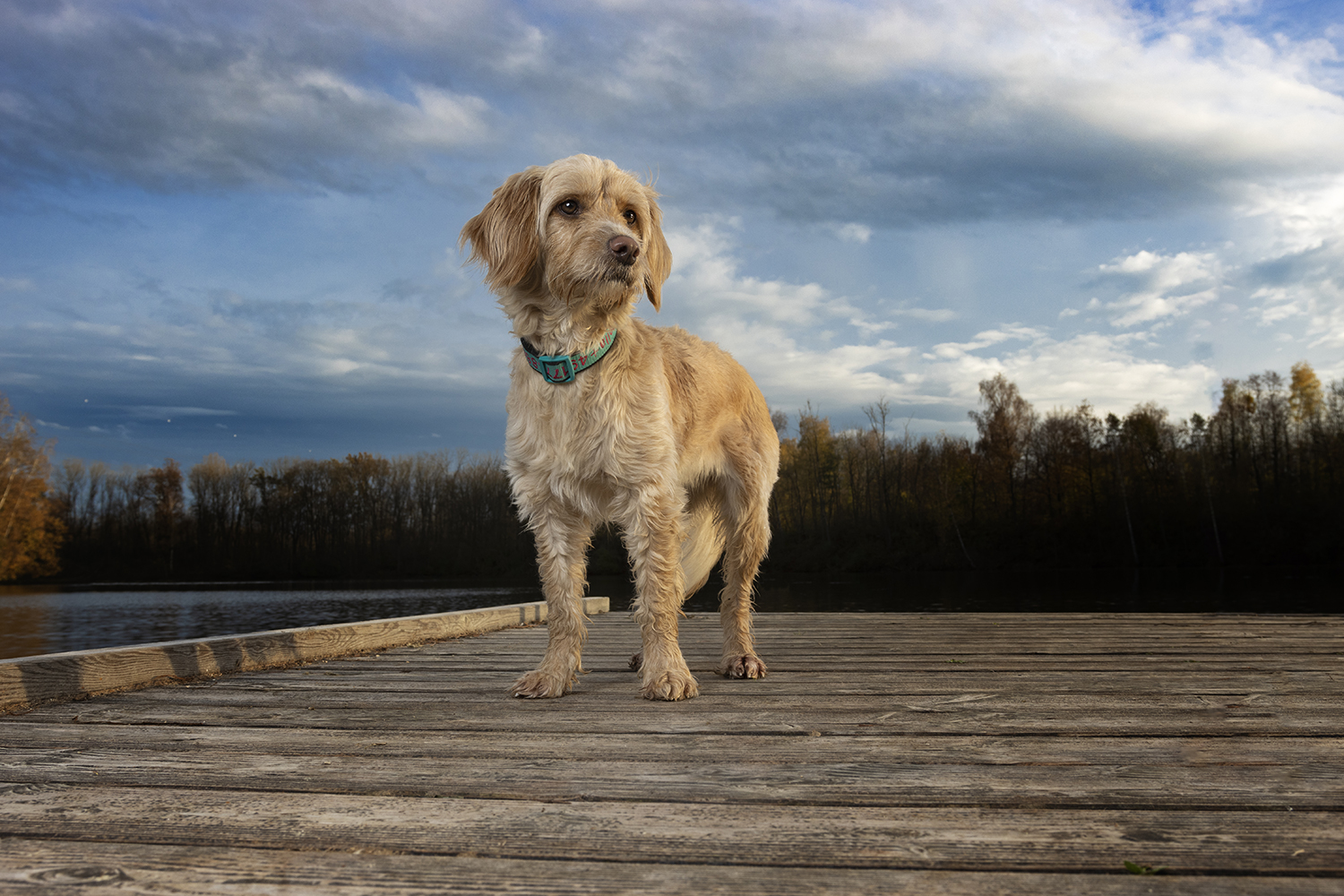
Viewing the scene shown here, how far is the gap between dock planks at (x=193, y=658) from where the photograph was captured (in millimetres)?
3615

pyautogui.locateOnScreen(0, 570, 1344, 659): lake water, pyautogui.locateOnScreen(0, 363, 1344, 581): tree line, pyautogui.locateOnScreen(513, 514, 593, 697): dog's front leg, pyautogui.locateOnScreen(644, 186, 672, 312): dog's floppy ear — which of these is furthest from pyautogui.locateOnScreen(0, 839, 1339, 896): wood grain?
pyautogui.locateOnScreen(0, 363, 1344, 581): tree line

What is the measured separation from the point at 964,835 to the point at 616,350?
2.72 metres

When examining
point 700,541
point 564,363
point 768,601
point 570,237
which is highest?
point 570,237

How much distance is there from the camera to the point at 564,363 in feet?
12.6

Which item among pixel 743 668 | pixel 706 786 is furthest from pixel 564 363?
pixel 706 786

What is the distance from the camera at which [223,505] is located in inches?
3059

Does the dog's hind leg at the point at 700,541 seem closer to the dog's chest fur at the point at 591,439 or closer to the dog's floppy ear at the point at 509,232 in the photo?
the dog's chest fur at the point at 591,439

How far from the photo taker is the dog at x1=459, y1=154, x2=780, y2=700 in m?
3.73

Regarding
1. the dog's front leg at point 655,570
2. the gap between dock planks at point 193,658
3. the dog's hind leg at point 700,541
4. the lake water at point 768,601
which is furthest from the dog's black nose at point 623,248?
the lake water at point 768,601

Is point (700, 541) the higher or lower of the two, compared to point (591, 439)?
lower

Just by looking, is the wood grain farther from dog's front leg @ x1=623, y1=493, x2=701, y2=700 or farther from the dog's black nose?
the dog's black nose

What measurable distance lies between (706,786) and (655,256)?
2.87 metres

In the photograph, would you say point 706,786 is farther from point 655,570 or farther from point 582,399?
point 582,399

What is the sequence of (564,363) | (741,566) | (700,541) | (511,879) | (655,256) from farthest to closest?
(700,541) → (741,566) → (655,256) → (564,363) → (511,879)
